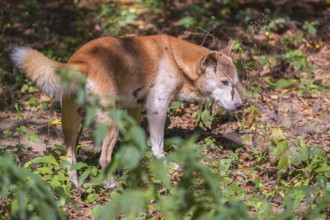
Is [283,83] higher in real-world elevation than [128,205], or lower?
lower

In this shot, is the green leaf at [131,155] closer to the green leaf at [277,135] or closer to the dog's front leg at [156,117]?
the dog's front leg at [156,117]

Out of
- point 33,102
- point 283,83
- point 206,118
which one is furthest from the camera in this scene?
point 283,83

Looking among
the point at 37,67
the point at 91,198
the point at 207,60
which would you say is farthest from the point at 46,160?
the point at 207,60

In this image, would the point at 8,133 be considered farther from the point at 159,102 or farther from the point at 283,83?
the point at 283,83

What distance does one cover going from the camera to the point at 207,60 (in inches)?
286

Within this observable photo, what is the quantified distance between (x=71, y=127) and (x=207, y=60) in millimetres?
1920

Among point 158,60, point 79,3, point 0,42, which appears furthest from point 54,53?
point 158,60

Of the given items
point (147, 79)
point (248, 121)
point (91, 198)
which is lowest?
point (248, 121)

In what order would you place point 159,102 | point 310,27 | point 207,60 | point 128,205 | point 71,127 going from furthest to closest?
point 310,27
point 207,60
point 159,102
point 71,127
point 128,205

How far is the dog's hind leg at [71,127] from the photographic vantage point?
609 centimetres

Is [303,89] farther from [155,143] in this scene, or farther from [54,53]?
[54,53]

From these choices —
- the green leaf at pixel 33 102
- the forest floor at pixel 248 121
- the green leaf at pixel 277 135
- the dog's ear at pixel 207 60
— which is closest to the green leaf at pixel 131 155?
the forest floor at pixel 248 121

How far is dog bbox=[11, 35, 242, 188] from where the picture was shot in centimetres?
618

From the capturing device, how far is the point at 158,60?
715cm
